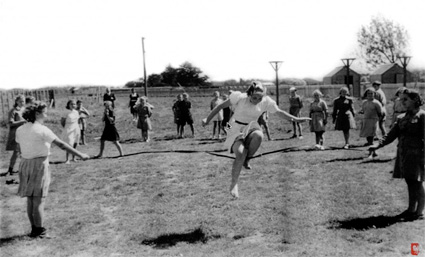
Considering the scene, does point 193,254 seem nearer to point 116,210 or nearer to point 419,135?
point 116,210

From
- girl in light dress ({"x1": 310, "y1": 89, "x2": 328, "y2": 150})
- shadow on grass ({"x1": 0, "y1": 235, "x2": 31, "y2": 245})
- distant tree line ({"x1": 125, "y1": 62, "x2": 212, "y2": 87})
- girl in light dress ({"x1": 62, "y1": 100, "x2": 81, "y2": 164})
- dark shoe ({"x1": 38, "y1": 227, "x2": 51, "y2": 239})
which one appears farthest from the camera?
distant tree line ({"x1": 125, "y1": 62, "x2": 212, "y2": 87})

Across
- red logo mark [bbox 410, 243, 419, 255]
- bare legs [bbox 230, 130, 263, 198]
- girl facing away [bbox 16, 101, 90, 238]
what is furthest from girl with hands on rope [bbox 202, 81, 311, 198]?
red logo mark [bbox 410, 243, 419, 255]

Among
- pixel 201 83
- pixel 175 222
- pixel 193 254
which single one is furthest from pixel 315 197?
pixel 201 83

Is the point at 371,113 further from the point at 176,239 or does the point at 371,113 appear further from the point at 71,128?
the point at 71,128

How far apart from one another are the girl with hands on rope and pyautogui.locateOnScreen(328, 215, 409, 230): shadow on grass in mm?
1560

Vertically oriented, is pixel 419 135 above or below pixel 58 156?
above

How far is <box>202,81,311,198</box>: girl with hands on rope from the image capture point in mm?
6530

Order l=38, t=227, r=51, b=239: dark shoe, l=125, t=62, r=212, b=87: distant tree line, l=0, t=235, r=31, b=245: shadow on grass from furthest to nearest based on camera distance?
1. l=125, t=62, r=212, b=87: distant tree line
2. l=38, t=227, r=51, b=239: dark shoe
3. l=0, t=235, r=31, b=245: shadow on grass

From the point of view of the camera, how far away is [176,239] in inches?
225

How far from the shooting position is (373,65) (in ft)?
234

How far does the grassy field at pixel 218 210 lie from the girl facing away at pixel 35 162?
37cm

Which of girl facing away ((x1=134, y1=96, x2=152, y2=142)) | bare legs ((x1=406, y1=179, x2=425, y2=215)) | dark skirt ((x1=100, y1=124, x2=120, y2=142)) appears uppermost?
girl facing away ((x1=134, y1=96, x2=152, y2=142))

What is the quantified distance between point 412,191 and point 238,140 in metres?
2.65

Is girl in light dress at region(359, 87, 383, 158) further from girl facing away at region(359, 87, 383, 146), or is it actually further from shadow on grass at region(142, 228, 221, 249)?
shadow on grass at region(142, 228, 221, 249)
